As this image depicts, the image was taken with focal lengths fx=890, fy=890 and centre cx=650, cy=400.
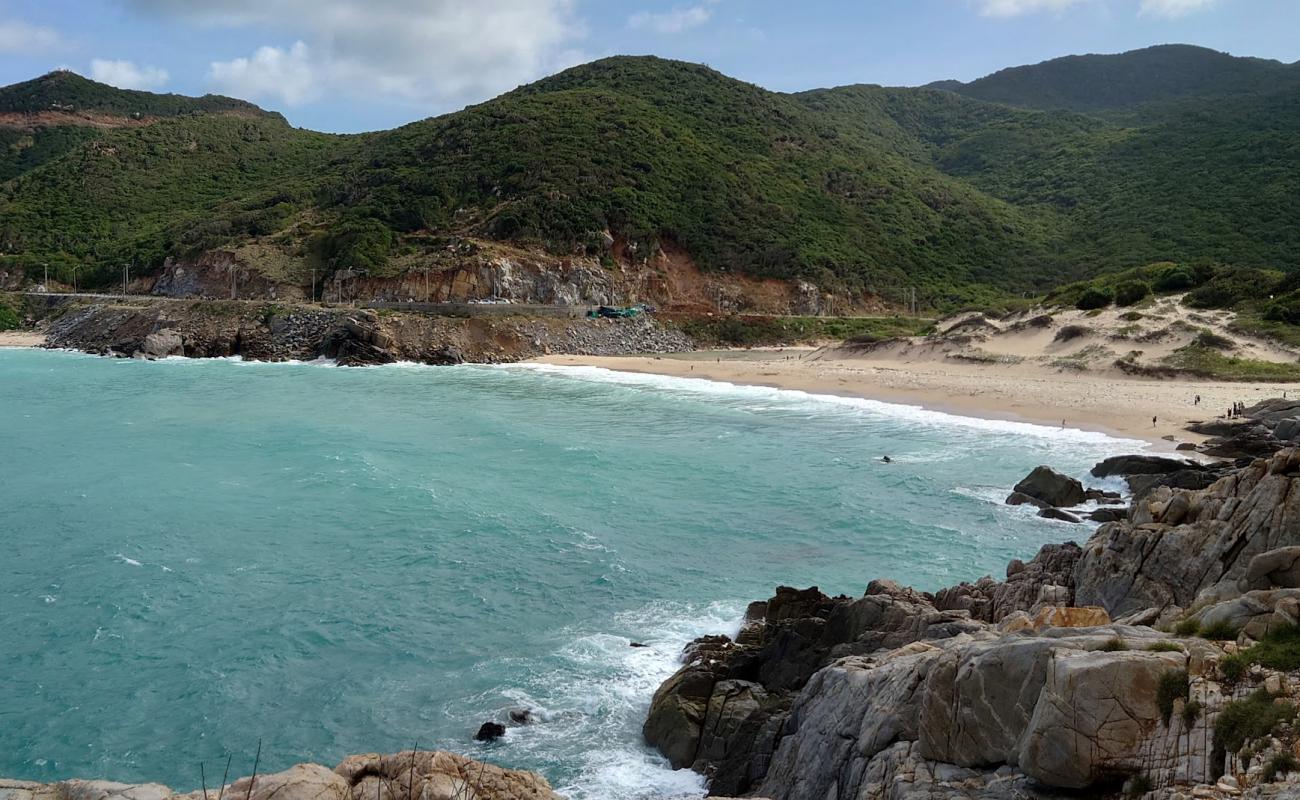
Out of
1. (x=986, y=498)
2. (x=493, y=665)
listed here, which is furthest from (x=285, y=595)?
(x=986, y=498)

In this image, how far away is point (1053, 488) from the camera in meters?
21.2

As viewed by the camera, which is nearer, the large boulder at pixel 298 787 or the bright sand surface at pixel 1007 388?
the large boulder at pixel 298 787

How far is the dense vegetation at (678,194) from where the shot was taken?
76688 mm

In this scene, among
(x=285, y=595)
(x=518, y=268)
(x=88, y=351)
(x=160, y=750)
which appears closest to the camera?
(x=160, y=750)

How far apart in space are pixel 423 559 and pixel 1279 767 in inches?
615

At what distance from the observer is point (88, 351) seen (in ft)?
206

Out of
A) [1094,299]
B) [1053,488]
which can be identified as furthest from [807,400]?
[1053,488]

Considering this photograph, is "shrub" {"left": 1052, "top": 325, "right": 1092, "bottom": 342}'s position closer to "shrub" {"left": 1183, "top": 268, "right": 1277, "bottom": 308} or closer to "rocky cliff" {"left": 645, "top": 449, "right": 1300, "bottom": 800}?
"shrub" {"left": 1183, "top": 268, "right": 1277, "bottom": 308}

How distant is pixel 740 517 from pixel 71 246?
85999 mm

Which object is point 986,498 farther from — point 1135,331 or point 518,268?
point 518,268

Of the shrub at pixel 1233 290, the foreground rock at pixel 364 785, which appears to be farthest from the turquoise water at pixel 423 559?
the shrub at pixel 1233 290

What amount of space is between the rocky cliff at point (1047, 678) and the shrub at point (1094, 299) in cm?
3961

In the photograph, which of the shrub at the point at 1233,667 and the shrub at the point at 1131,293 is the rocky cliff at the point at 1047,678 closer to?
the shrub at the point at 1233,667

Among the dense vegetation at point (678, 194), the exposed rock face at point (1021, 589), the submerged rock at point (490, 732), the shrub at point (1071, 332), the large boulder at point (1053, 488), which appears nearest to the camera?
the submerged rock at point (490, 732)
